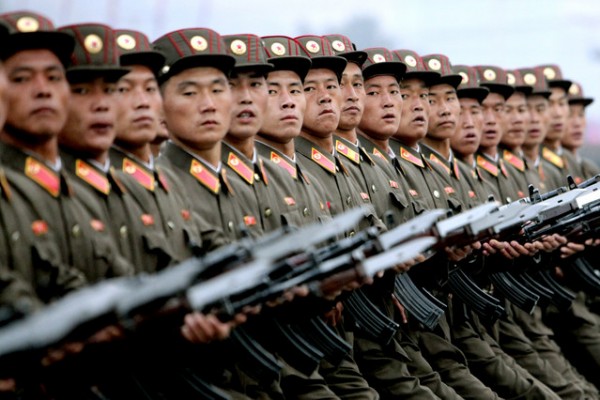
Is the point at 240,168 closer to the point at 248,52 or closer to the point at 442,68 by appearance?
the point at 248,52

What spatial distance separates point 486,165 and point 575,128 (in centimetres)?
299

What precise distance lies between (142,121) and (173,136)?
69 centimetres

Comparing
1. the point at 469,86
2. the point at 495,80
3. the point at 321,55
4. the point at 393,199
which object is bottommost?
the point at 393,199

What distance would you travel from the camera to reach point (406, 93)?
1175 cm

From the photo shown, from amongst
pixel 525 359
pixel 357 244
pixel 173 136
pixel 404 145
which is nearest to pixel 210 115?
pixel 173 136

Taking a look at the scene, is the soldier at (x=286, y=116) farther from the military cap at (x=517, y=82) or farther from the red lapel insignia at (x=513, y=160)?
the military cap at (x=517, y=82)

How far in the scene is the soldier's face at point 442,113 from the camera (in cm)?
1205

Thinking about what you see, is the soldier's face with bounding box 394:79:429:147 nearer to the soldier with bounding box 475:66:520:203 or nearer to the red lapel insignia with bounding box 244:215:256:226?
the soldier with bounding box 475:66:520:203

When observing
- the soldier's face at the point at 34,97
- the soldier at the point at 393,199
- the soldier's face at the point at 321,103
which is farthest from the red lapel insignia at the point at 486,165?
the soldier's face at the point at 34,97

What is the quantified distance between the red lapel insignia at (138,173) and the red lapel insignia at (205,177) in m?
0.67

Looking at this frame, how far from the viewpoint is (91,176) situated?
7520mm

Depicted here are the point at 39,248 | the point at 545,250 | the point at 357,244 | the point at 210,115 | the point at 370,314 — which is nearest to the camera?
the point at 39,248

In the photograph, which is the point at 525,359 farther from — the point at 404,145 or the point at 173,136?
the point at 173,136

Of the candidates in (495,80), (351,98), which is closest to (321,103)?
(351,98)
